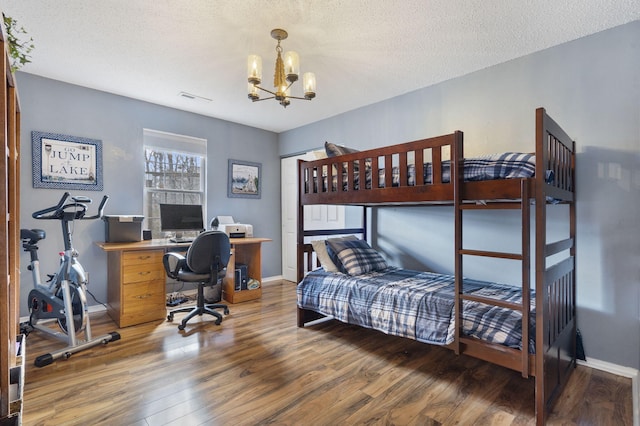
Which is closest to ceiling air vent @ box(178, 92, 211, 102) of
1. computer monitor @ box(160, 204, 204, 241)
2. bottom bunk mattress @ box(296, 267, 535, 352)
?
computer monitor @ box(160, 204, 204, 241)

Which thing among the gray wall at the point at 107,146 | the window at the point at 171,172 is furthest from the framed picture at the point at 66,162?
the window at the point at 171,172

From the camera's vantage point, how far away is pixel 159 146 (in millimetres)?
3816

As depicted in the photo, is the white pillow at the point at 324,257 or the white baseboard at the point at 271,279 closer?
the white pillow at the point at 324,257

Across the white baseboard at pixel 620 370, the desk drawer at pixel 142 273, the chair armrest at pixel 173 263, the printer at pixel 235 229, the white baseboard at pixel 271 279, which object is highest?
the printer at pixel 235 229

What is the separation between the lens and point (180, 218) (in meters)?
3.67

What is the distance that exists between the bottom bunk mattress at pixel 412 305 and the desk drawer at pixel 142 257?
148 centimetres

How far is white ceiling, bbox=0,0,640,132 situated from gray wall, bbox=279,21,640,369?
0.53 ft

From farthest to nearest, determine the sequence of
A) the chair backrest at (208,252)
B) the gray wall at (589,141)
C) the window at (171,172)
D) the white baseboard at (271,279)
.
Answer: the white baseboard at (271,279)
the window at (171,172)
the chair backrest at (208,252)
the gray wall at (589,141)

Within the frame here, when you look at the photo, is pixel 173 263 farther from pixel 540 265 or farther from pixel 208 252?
pixel 540 265

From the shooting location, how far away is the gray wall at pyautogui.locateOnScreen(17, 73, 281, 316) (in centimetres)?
299

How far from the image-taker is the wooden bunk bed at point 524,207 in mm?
1592

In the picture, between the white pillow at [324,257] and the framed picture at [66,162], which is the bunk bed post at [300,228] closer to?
the white pillow at [324,257]

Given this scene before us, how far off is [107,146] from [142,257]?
1406 millimetres

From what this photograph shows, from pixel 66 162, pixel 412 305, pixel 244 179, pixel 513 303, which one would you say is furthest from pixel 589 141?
pixel 66 162
